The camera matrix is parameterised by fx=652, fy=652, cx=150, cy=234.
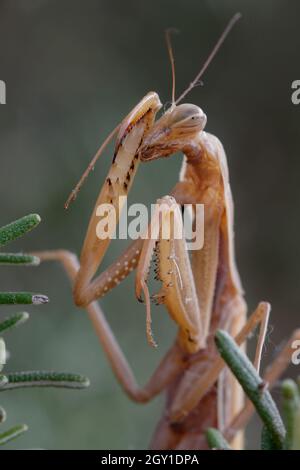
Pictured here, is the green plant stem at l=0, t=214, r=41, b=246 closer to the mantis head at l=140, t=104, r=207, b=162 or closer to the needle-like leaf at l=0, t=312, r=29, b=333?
the needle-like leaf at l=0, t=312, r=29, b=333

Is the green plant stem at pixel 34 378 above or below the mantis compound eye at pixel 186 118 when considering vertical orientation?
below

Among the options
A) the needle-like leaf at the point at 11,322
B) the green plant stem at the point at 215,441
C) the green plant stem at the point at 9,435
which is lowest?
the green plant stem at the point at 215,441

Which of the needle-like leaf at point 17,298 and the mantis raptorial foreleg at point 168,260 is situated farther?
the mantis raptorial foreleg at point 168,260

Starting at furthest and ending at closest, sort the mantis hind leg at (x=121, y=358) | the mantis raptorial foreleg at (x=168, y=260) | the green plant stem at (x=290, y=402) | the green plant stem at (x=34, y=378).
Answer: the mantis hind leg at (x=121, y=358) < the mantis raptorial foreleg at (x=168, y=260) < the green plant stem at (x=34, y=378) < the green plant stem at (x=290, y=402)

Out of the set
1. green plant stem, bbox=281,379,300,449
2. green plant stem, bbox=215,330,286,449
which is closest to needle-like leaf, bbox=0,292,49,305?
green plant stem, bbox=215,330,286,449

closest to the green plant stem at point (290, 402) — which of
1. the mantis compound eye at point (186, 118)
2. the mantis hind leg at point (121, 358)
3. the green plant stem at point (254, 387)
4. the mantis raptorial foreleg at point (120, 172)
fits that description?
the green plant stem at point (254, 387)

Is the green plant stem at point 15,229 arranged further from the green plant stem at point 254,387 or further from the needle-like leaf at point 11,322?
the green plant stem at point 254,387
